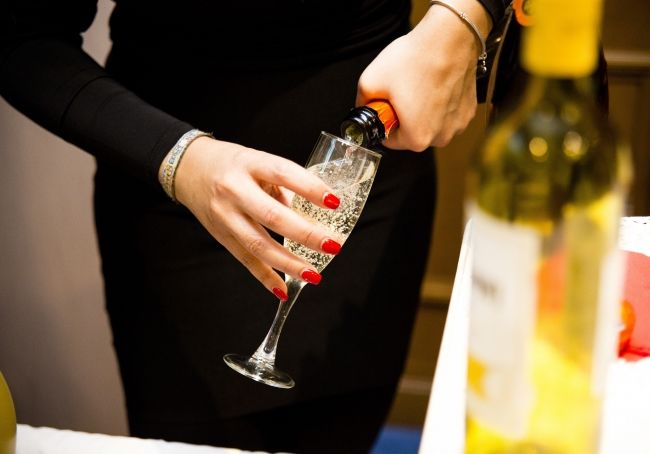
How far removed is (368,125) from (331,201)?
0.37ft

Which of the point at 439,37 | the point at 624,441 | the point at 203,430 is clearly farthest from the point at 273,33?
the point at 624,441

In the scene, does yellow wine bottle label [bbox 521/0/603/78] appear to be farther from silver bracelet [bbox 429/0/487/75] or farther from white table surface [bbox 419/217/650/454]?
silver bracelet [bbox 429/0/487/75]

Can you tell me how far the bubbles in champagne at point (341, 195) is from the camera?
0.76 m

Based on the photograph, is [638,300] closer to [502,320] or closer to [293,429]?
[502,320]

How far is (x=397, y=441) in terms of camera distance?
2.30 m

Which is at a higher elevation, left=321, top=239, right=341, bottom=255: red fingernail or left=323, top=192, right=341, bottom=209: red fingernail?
left=323, top=192, right=341, bottom=209: red fingernail

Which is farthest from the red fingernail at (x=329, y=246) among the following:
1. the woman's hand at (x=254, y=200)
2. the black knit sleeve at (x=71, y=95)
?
the black knit sleeve at (x=71, y=95)

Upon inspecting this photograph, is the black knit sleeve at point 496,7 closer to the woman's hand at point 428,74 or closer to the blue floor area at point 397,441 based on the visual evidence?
the woman's hand at point 428,74

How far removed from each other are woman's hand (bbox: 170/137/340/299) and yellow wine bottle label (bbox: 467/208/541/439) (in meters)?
0.31

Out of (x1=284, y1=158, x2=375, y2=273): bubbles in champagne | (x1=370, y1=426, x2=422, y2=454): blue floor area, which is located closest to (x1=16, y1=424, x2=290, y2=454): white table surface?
(x1=284, y1=158, x2=375, y2=273): bubbles in champagne

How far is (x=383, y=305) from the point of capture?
47.2 inches

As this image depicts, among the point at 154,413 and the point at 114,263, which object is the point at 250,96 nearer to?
the point at 114,263

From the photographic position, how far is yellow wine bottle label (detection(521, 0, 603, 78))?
1.17 feet

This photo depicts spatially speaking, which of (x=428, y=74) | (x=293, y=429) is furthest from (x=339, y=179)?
(x=293, y=429)
